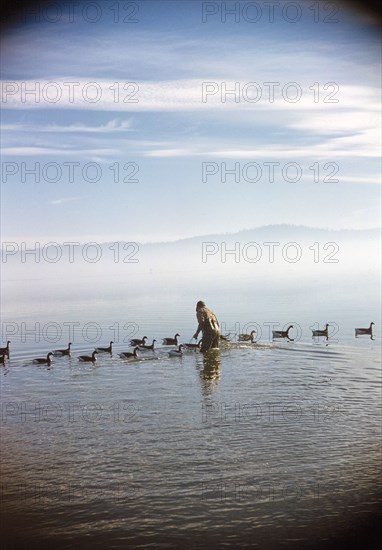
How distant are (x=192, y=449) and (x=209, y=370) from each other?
31.4ft

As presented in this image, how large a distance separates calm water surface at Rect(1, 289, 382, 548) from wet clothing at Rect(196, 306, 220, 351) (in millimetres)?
861

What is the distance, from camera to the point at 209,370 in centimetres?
2455

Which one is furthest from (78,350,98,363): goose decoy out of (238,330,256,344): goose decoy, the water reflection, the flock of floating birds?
(238,330,256,344): goose decoy

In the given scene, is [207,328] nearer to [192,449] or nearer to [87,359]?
[87,359]

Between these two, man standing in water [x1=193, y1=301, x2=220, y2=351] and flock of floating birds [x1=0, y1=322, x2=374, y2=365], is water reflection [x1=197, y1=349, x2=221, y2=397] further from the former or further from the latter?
flock of floating birds [x1=0, y1=322, x2=374, y2=365]

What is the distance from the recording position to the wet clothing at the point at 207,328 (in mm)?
29188

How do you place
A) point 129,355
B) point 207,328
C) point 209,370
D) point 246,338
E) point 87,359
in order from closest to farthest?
point 209,370
point 87,359
point 129,355
point 207,328
point 246,338

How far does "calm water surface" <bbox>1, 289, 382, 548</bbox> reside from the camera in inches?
454

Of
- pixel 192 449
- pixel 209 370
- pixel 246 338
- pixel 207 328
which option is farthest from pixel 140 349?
pixel 192 449

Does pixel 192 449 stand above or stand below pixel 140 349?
below

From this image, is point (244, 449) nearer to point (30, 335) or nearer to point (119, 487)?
point (119, 487)

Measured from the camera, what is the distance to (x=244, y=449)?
15.0 m

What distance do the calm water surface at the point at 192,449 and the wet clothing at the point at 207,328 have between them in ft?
2.82

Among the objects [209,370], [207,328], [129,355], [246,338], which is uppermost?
[207,328]
